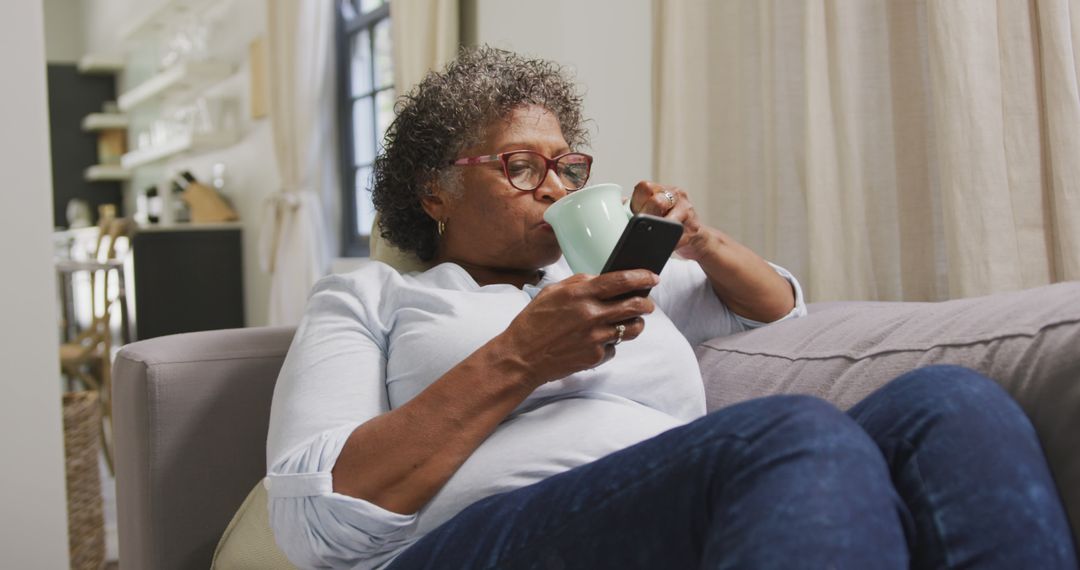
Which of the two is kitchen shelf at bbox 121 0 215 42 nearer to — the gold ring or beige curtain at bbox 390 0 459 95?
beige curtain at bbox 390 0 459 95

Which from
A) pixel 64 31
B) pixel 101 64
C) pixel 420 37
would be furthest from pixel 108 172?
pixel 420 37

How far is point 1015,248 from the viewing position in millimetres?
1581

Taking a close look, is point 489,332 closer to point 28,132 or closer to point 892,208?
point 892,208

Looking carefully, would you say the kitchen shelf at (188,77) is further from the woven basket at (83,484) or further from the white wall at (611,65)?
the woven basket at (83,484)

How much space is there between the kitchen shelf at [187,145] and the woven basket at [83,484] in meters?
3.55

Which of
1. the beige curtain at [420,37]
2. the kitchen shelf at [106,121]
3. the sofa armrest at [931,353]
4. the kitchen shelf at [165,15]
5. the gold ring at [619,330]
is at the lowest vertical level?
the sofa armrest at [931,353]

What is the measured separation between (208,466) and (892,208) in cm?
133

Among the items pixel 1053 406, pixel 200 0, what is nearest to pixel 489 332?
pixel 1053 406

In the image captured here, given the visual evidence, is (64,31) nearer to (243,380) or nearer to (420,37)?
(420,37)

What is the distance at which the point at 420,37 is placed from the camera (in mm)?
3604

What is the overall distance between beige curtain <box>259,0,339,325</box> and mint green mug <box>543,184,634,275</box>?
3621 mm

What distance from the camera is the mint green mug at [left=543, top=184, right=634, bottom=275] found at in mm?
1097

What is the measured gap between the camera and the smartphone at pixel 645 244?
95 centimetres

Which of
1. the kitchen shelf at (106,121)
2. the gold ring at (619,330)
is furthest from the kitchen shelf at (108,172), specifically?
the gold ring at (619,330)
